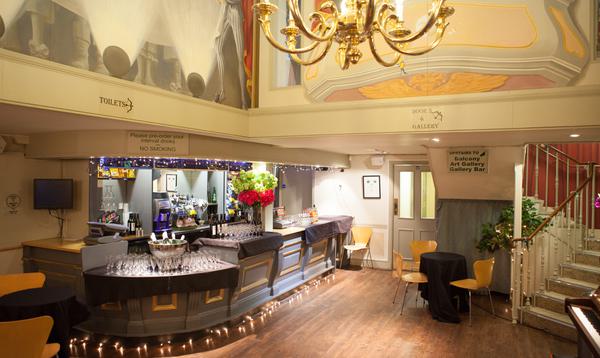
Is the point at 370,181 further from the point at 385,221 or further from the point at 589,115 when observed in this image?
the point at 589,115

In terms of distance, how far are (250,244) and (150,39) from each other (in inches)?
107

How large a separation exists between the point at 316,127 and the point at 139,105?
6.80 feet

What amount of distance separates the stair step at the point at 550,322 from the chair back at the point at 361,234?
11.8ft

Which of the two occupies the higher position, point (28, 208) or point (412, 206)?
point (28, 208)

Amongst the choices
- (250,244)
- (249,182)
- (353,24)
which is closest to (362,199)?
(249,182)

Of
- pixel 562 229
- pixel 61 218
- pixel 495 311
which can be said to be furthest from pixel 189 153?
pixel 562 229

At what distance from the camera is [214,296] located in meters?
5.11

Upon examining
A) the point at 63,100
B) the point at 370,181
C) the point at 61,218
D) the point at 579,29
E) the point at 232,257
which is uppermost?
the point at 579,29

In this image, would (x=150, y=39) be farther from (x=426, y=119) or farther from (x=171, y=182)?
(x=171, y=182)

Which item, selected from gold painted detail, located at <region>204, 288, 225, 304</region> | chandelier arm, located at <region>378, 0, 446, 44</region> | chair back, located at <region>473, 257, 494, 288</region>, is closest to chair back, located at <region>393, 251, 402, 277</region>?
chair back, located at <region>473, 257, 494, 288</region>

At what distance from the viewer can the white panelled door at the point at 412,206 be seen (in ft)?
27.8

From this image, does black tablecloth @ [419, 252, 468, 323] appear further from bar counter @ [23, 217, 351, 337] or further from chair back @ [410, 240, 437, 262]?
bar counter @ [23, 217, 351, 337]

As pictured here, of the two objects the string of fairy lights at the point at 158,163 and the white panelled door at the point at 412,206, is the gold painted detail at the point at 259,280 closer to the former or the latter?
the string of fairy lights at the point at 158,163

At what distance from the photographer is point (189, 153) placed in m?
5.08
